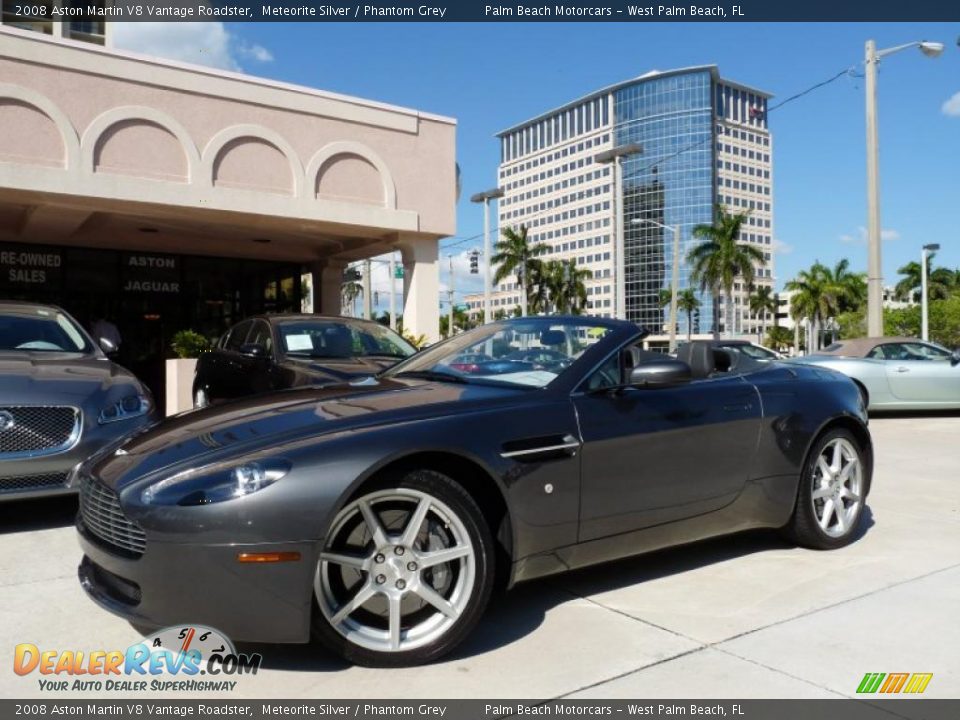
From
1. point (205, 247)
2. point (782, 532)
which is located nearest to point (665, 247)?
point (205, 247)

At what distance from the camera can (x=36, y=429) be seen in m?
4.83

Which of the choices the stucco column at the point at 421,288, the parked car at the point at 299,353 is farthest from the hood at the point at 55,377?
the stucco column at the point at 421,288

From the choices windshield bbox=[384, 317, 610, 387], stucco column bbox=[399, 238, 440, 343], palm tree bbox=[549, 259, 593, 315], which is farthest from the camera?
palm tree bbox=[549, 259, 593, 315]

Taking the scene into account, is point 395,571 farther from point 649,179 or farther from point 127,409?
point 649,179

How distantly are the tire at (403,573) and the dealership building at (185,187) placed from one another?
8.75m

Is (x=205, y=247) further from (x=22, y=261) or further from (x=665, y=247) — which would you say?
(x=665, y=247)

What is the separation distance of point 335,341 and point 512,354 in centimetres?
422

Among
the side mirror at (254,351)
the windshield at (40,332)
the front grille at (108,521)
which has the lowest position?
the front grille at (108,521)

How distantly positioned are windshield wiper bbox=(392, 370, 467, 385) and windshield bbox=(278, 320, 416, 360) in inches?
134

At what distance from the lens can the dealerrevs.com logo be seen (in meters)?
2.78

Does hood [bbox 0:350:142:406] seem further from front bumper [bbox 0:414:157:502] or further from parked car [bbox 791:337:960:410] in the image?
parked car [bbox 791:337:960:410]

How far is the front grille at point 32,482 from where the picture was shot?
4.69 meters

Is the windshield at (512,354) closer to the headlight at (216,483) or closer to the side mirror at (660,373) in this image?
the side mirror at (660,373)

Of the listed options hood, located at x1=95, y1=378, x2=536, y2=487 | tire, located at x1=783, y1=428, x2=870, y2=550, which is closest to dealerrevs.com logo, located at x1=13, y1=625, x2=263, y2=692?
hood, located at x1=95, y1=378, x2=536, y2=487
